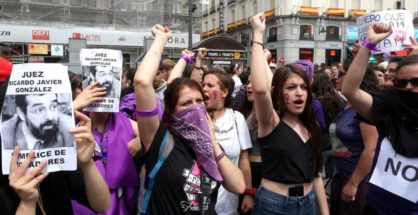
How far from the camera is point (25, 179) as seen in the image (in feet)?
5.29

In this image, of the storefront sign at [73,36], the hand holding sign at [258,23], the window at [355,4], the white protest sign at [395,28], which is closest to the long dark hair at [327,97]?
the white protest sign at [395,28]

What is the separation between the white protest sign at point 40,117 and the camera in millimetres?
1657

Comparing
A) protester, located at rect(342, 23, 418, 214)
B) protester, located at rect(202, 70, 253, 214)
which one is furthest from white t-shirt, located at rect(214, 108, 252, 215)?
protester, located at rect(342, 23, 418, 214)

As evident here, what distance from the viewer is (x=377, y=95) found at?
273cm

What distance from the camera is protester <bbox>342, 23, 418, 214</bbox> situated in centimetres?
245

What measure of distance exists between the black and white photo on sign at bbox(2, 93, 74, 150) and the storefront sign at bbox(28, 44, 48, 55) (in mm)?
14954

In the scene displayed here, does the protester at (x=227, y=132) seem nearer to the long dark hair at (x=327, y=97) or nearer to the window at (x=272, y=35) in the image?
the long dark hair at (x=327, y=97)

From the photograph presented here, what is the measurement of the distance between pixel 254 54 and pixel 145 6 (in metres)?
17.0

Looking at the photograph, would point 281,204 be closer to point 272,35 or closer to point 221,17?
point 272,35

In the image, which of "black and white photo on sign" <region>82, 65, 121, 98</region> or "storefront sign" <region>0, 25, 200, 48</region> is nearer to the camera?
"black and white photo on sign" <region>82, 65, 121, 98</region>

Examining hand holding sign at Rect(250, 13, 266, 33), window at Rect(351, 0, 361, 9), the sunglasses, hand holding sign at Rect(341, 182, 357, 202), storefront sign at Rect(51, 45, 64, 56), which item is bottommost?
hand holding sign at Rect(341, 182, 357, 202)

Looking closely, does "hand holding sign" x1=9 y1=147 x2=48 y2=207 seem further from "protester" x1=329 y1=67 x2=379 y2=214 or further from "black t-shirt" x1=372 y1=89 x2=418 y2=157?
"protester" x1=329 y1=67 x2=379 y2=214

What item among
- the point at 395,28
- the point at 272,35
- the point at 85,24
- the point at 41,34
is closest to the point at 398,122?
the point at 395,28

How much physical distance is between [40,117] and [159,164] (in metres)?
0.86
